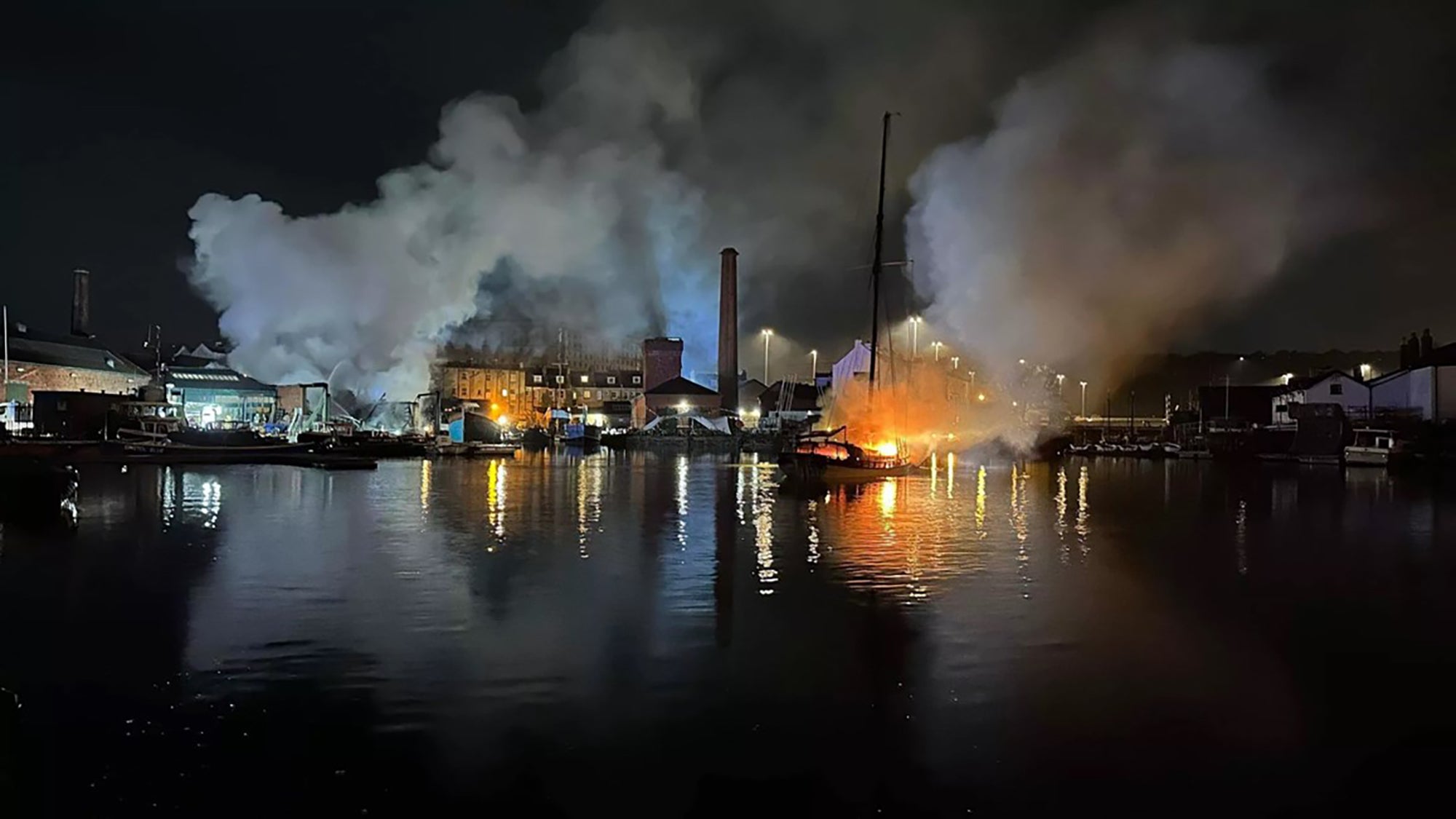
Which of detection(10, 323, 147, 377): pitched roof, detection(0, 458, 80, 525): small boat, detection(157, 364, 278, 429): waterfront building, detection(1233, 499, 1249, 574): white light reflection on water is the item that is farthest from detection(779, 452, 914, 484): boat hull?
detection(10, 323, 147, 377): pitched roof

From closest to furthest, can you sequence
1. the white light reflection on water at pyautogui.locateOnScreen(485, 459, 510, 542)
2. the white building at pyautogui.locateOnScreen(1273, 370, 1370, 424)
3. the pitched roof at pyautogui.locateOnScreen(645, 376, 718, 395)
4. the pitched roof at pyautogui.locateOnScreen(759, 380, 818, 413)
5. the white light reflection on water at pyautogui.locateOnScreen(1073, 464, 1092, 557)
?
the white light reflection on water at pyautogui.locateOnScreen(1073, 464, 1092, 557), the white light reflection on water at pyautogui.locateOnScreen(485, 459, 510, 542), the white building at pyautogui.locateOnScreen(1273, 370, 1370, 424), the pitched roof at pyautogui.locateOnScreen(645, 376, 718, 395), the pitched roof at pyautogui.locateOnScreen(759, 380, 818, 413)

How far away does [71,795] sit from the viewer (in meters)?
6.88

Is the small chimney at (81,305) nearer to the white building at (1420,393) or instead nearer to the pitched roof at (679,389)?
the pitched roof at (679,389)

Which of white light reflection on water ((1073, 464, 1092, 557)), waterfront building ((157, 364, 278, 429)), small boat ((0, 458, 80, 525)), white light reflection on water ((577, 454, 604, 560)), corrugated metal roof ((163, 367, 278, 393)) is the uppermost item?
corrugated metal roof ((163, 367, 278, 393))

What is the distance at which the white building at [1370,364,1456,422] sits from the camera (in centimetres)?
7100

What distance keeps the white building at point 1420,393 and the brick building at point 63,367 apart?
4009 inches

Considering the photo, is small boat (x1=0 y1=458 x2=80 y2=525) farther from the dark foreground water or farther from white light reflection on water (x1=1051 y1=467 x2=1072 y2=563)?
white light reflection on water (x1=1051 y1=467 x2=1072 y2=563)

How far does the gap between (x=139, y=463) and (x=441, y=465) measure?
13962 mm

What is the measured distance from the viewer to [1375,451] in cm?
6278

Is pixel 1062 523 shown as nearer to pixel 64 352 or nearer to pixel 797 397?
pixel 64 352

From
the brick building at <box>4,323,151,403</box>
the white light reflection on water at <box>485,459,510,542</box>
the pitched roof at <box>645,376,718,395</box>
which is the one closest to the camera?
the white light reflection on water at <box>485,459,510,542</box>

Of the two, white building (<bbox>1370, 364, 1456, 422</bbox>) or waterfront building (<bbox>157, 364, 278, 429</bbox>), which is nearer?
white building (<bbox>1370, 364, 1456, 422</bbox>)

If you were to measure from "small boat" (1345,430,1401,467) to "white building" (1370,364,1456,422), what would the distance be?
6.94 meters

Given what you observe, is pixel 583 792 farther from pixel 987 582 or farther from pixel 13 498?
pixel 13 498
